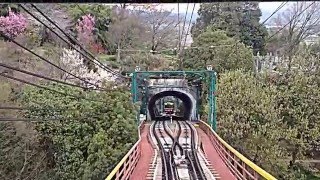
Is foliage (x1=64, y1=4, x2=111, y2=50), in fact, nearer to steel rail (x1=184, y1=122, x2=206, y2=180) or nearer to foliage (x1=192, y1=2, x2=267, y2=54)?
foliage (x1=192, y1=2, x2=267, y2=54)

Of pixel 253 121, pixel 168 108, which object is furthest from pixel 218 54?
pixel 168 108

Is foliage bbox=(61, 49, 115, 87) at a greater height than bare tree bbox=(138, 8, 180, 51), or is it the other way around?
bare tree bbox=(138, 8, 180, 51)

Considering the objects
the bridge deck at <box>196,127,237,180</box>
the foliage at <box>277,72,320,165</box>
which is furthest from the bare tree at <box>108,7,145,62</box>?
the foliage at <box>277,72,320,165</box>

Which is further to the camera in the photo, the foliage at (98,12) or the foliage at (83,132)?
the foliage at (98,12)

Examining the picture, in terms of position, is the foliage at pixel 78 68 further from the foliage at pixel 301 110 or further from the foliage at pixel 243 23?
the foliage at pixel 243 23

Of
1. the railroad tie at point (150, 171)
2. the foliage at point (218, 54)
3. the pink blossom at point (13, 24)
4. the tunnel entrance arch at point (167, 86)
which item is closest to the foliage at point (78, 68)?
the tunnel entrance arch at point (167, 86)
